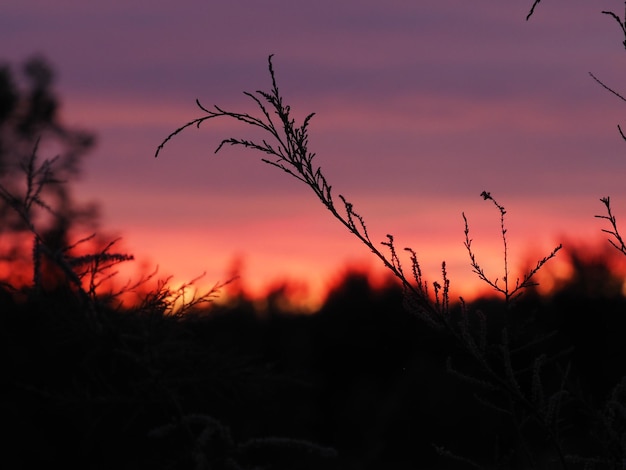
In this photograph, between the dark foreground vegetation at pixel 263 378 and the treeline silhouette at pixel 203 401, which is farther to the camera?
the treeline silhouette at pixel 203 401

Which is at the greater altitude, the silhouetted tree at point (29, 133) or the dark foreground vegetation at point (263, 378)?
the silhouetted tree at point (29, 133)

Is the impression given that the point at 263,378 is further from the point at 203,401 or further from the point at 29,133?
the point at 29,133

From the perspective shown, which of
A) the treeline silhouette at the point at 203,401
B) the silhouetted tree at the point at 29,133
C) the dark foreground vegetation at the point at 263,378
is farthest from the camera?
the silhouetted tree at the point at 29,133

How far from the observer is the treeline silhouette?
24.0 feet

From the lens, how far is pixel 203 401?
808cm

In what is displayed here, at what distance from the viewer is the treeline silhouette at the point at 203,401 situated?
24.0 feet

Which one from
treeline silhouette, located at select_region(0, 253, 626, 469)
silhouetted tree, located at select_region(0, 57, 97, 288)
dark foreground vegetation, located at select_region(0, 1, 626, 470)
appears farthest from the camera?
silhouetted tree, located at select_region(0, 57, 97, 288)

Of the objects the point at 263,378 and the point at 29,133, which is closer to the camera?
the point at 263,378

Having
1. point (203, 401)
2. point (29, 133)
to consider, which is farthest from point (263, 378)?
point (29, 133)

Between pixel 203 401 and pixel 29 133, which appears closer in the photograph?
pixel 203 401

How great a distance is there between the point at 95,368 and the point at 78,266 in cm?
86

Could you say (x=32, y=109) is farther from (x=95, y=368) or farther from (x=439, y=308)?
(x=439, y=308)

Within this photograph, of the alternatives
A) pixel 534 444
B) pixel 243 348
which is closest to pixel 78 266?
pixel 243 348

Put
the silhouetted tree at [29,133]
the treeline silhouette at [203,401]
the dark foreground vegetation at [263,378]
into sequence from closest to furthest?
the dark foreground vegetation at [263,378] < the treeline silhouette at [203,401] < the silhouetted tree at [29,133]
